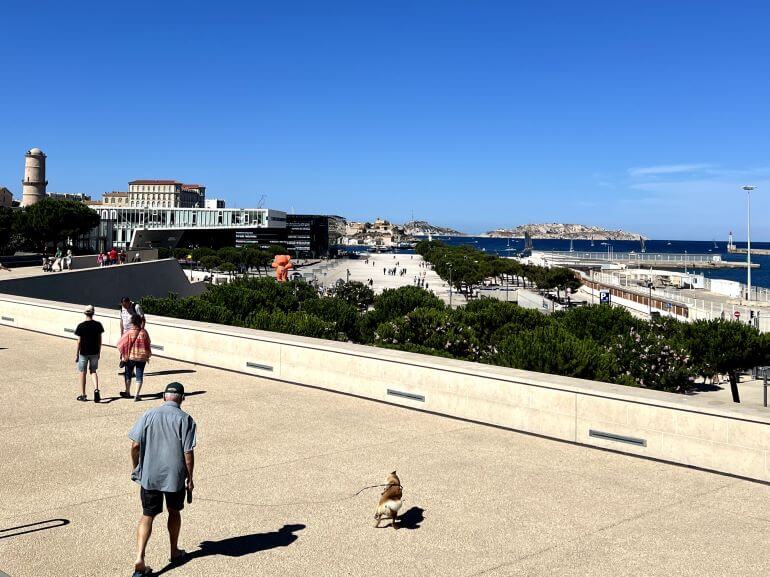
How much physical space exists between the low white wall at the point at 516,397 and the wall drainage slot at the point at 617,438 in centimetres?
1

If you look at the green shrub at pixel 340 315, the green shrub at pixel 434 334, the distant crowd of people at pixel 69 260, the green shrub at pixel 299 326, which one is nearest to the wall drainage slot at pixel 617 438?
the green shrub at pixel 434 334

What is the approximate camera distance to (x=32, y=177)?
306ft

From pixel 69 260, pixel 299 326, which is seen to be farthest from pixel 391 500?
pixel 69 260

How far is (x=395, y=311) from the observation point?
29766mm

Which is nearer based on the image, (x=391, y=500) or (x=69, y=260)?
(x=391, y=500)

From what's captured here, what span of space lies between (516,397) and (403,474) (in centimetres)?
250

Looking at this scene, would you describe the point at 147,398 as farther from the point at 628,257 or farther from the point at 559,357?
the point at 628,257

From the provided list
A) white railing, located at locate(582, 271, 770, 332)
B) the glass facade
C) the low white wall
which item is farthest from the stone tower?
the low white wall

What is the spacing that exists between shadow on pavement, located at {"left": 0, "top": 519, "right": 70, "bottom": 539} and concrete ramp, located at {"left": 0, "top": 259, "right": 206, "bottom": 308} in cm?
1957

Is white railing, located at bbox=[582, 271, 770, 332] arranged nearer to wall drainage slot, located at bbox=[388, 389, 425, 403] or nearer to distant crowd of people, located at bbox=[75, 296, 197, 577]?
wall drainage slot, located at bbox=[388, 389, 425, 403]

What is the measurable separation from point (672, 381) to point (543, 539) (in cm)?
1574

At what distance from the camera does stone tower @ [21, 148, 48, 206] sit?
3647 inches

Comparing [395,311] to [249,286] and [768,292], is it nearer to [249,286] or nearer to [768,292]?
[249,286]

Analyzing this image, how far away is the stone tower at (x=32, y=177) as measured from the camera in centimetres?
9262
